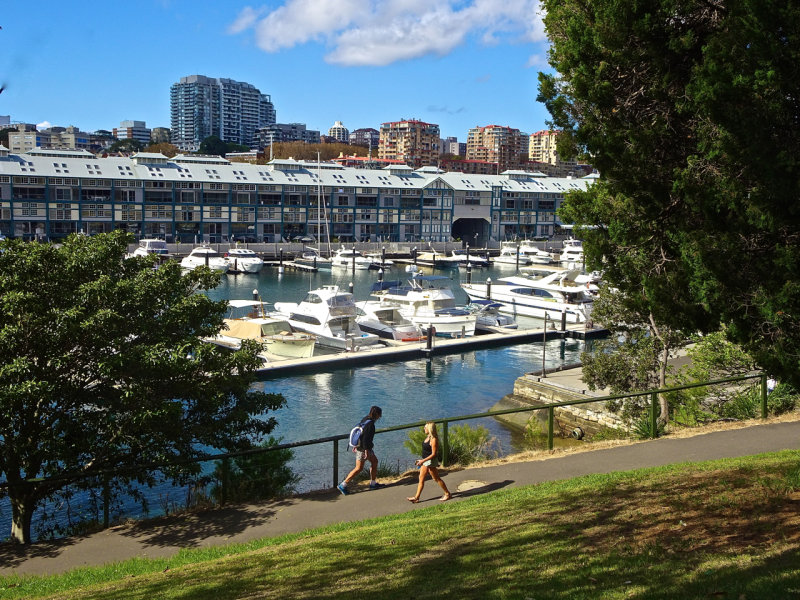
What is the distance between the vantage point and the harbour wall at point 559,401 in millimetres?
26938

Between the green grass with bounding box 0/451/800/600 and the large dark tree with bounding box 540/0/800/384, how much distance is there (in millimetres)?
1960

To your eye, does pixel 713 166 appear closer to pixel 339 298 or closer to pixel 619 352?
pixel 619 352

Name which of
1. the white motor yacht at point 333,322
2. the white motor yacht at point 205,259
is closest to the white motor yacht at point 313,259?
the white motor yacht at point 205,259

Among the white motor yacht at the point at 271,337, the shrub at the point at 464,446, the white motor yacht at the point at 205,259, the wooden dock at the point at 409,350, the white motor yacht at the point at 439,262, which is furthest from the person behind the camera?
the white motor yacht at the point at 439,262

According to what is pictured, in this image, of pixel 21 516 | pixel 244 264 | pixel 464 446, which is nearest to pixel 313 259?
pixel 244 264

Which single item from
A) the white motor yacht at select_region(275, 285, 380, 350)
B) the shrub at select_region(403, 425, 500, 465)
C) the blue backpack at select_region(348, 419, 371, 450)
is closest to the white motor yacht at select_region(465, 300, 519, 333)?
the white motor yacht at select_region(275, 285, 380, 350)

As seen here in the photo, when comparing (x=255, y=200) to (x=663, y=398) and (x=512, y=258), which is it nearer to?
(x=512, y=258)

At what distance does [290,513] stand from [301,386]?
70.7ft

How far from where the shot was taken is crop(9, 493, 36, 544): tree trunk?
39.2 ft

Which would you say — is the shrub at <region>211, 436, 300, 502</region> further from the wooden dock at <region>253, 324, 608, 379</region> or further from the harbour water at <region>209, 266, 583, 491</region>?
the wooden dock at <region>253, 324, 608, 379</region>

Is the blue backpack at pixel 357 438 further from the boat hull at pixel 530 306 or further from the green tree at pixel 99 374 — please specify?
the boat hull at pixel 530 306

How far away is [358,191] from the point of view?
355 ft

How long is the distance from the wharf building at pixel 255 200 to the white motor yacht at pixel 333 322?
46.1 metres

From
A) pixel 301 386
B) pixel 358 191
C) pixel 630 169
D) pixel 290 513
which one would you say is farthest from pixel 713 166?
pixel 358 191
